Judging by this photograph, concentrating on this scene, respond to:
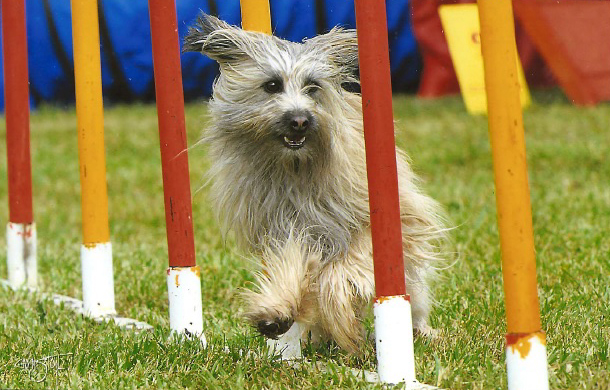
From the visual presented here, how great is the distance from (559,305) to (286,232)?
1.17m

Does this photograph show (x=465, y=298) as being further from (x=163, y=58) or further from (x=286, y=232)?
(x=163, y=58)

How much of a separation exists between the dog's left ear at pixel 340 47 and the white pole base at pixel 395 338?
1.12m

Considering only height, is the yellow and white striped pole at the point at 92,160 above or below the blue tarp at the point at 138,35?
below

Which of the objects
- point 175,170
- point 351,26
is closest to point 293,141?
point 175,170

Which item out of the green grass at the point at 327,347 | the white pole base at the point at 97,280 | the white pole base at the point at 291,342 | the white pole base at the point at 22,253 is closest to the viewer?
the green grass at the point at 327,347

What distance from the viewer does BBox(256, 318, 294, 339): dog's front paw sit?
317cm

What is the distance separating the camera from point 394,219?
2.88 metres

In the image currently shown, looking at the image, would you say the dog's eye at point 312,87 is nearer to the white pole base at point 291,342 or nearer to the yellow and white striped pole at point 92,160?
the white pole base at point 291,342

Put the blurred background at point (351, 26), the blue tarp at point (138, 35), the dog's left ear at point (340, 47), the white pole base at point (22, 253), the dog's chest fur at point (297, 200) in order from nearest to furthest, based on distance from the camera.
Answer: the dog's chest fur at point (297, 200) < the dog's left ear at point (340, 47) < the white pole base at point (22, 253) < the blurred background at point (351, 26) < the blue tarp at point (138, 35)

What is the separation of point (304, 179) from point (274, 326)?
645 millimetres

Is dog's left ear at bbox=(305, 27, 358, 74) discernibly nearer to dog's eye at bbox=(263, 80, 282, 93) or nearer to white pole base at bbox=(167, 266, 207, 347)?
dog's eye at bbox=(263, 80, 282, 93)

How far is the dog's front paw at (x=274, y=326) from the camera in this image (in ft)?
10.4

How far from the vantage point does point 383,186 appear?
9.39 feet

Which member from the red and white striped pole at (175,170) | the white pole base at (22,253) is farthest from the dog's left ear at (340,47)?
the white pole base at (22,253)
